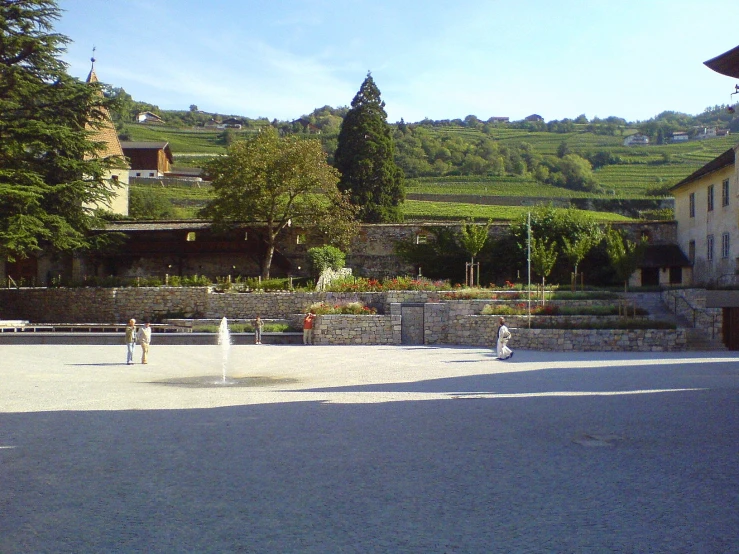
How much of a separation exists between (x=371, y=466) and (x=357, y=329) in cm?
1937

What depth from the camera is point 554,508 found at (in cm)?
632

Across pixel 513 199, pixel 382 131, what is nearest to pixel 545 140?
pixel 513 199

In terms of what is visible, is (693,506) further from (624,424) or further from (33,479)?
(33,479)

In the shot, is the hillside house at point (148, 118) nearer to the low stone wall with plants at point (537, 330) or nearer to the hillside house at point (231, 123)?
the hillside house at point (231, 123)

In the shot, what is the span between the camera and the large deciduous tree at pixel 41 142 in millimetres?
30703

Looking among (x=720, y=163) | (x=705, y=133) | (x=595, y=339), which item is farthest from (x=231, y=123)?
(x=595, y=339)

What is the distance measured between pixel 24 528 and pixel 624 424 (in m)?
7.58

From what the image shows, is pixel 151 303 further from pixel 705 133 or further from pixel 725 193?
pixel 705 133

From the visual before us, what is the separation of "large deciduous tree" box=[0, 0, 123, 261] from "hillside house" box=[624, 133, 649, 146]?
369ft

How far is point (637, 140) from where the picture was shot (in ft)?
436

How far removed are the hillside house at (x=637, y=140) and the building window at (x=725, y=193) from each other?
10007 cm

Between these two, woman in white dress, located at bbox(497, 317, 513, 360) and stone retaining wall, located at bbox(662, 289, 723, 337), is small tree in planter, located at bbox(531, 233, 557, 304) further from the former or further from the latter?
woman in white dress, located at bbox(497, 317, 513, 360)

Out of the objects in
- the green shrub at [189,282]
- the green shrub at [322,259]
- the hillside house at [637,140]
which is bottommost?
the green shrub at [189,282]

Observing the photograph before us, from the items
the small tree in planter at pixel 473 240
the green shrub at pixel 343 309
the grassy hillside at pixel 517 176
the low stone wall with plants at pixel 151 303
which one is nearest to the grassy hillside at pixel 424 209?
the grassy hillside at pixel 517 176
